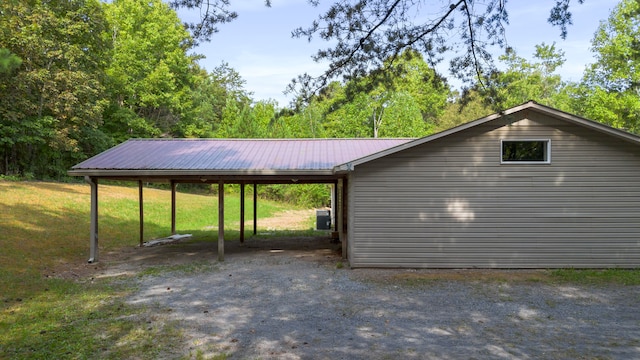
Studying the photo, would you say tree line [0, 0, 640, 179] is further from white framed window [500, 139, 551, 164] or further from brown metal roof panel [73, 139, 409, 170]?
white framed window [500, 139, 551, 164]

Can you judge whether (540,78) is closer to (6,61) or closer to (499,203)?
(499,203)

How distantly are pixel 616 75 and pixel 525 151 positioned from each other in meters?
20.5

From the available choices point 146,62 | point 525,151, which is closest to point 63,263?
point 525,151

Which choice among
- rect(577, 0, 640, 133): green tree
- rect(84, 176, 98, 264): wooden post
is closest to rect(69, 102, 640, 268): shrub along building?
rect(84, 176, 98, 264): wooden post

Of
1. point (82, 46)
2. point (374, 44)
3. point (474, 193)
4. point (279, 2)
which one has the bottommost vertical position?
point (474, 193)

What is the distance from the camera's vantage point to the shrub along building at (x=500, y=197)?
992 cm

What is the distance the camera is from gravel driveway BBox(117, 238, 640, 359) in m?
5.08

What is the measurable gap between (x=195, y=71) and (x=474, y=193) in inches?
1539

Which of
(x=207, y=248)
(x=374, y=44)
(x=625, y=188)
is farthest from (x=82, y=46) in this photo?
(x=625, y=188)

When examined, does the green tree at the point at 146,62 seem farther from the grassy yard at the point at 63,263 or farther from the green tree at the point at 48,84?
the grassy yard at the point at 63,263

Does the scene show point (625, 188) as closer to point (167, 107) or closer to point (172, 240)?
point (172, 240)

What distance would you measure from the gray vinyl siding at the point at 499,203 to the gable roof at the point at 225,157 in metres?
1.79

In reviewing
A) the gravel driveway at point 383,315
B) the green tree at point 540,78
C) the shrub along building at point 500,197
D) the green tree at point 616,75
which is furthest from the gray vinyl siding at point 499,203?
the green tree at point 540,78

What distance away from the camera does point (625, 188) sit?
391 inches
